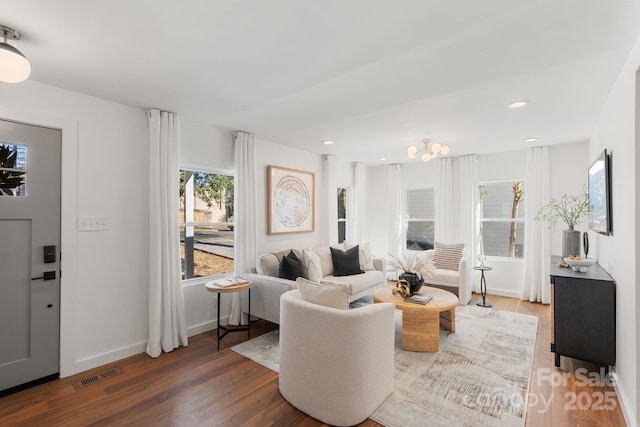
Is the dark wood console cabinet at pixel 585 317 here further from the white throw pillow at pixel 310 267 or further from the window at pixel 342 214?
the window at pixel 342 214

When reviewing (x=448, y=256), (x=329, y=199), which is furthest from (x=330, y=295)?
(x=448, y=256)

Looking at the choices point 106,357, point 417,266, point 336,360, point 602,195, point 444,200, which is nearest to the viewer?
point 336,360

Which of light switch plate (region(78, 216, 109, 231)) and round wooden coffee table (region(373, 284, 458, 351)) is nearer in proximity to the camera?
light switch plate (region(78, 216, 109, 231))

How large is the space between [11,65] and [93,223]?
4.92 ft

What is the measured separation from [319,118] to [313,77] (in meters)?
1.07

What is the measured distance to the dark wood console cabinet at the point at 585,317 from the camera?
8.59ft

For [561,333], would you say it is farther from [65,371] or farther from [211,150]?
[65,371]

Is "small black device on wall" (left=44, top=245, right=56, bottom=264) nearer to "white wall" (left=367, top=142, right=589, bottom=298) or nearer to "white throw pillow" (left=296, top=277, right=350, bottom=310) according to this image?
"white throw pillow" (left=296, top=277, right=350, bottom=310)

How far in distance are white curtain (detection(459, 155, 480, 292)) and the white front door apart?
5.68 metres

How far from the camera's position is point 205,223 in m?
3.90

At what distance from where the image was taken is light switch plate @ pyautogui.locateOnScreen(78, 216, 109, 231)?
2.87 meters

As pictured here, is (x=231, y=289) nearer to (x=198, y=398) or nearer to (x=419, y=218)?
(x=198, y=398)

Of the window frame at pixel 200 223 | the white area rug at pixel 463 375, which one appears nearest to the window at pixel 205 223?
the window frame at pixel 200 223

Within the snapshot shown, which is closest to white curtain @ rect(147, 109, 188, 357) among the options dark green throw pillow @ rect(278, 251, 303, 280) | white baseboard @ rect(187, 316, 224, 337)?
white baseboard @ rect(187, 316, 224, 337)
